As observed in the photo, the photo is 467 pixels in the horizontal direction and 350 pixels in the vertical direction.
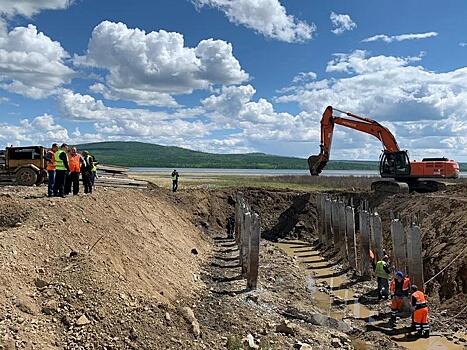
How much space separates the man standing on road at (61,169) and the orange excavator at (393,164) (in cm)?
1923

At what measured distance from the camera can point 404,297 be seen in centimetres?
1588

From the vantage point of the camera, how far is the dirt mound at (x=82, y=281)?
31.6 ft

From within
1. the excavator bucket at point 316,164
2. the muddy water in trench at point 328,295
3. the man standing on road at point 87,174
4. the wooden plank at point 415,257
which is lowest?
the muddy water in trench at point 328,295

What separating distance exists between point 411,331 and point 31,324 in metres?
10.0

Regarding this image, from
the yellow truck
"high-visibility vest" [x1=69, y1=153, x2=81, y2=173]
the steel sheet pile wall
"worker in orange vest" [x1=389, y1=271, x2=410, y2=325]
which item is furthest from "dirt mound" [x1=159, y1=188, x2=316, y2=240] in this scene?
"worker in orange vest" [x1=389, y1=271, x2=410, y2=325]

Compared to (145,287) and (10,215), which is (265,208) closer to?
A: (10,215)

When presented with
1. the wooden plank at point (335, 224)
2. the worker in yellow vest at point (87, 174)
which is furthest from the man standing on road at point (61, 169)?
the wooden plank at point (335, 224)

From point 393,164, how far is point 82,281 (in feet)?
83.4

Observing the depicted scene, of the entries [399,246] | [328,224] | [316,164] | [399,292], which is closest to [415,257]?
[399,292]

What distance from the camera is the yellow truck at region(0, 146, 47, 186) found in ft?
72.1

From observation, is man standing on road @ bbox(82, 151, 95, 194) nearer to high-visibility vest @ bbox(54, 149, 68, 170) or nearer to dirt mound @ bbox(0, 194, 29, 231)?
high-visibility vest @ bbox(54, 149, 68, 170)

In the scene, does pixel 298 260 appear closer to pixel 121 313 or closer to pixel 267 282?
pixel 267 282

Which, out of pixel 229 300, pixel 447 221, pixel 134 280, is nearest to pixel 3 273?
pixel 134 280

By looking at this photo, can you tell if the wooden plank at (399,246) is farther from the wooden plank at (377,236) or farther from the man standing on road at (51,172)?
the man standing on road at (51,172)
